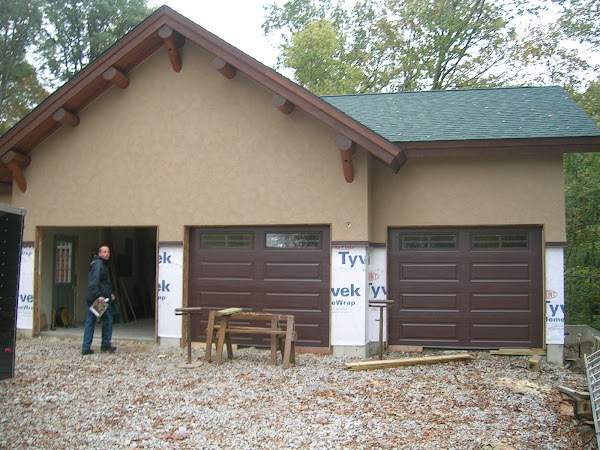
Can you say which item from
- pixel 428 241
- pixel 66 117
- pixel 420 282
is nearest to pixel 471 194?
pixel 428 241

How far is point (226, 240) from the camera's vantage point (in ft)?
32.6

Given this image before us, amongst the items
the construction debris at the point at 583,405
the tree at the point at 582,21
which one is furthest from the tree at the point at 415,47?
the construction debris at the point at 583,405

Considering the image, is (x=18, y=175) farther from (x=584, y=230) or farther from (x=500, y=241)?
(x=584, y=230)

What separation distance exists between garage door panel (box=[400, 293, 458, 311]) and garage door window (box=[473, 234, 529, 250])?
998mm

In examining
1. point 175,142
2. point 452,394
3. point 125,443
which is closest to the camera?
point 125,443

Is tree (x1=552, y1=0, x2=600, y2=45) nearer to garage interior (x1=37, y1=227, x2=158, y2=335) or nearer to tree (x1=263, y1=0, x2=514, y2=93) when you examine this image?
tree (x1=263, y1=0, x2=514, y2=93)

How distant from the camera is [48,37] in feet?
95.3

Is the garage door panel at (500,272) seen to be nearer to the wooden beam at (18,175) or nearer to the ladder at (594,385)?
the ladder at (594,385)

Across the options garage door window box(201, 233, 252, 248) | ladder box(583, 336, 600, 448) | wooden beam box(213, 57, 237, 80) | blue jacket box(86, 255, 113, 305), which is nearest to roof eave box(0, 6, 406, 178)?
wooden beam box(213, 57, 237, 80)

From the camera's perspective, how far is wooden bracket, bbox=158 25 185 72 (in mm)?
9508

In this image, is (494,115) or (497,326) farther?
(494,115)

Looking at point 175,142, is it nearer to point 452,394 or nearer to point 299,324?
point 299,324

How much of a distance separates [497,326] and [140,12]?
26.8 meters

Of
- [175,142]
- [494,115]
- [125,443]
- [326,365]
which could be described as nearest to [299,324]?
[326,365]
